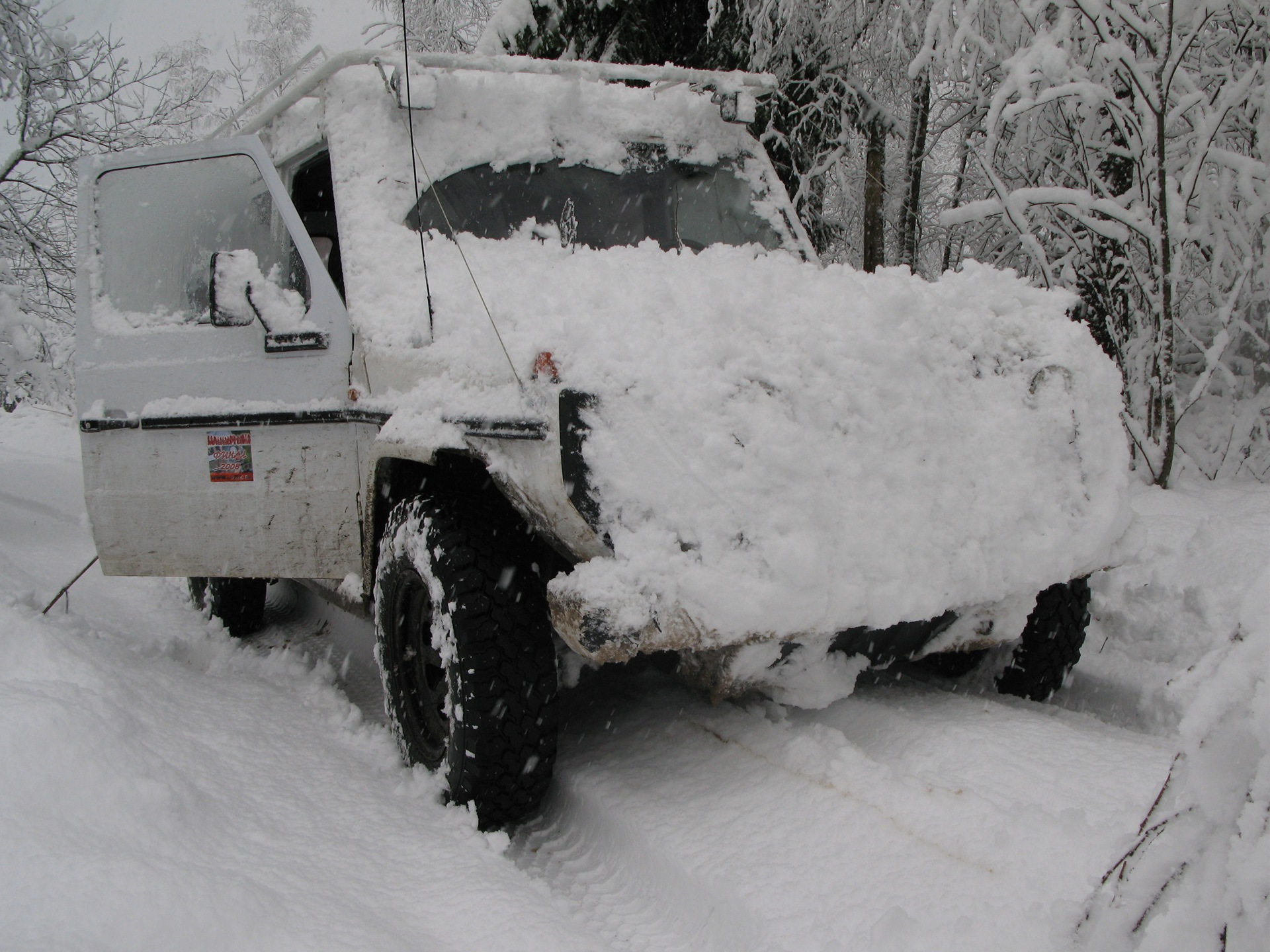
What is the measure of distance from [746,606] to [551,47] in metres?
7.20

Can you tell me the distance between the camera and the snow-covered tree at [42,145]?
392 inches

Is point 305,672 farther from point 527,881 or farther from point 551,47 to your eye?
point 551,47

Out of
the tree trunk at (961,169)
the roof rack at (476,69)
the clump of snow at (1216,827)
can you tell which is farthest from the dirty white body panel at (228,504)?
the tree trunk at (961,169)

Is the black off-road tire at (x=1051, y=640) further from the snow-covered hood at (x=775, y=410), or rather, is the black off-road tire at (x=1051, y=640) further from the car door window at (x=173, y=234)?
the car door window at (x=173, y=234)

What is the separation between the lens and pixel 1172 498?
180 inches

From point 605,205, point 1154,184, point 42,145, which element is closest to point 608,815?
point 605,205

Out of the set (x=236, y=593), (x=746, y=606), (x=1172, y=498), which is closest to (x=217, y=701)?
(x=236, y=593)

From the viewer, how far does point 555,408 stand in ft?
6.54

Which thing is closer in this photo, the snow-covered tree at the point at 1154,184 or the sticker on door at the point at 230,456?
A: the sticker on door at the point at 230,456

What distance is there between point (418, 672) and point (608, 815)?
0.77m

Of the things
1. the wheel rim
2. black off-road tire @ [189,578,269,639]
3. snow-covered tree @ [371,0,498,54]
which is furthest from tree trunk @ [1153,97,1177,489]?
snow-covered tree @ [371,0,498,54]

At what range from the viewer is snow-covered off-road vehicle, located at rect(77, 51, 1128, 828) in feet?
6.55

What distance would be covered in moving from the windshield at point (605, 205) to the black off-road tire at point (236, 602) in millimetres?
2177

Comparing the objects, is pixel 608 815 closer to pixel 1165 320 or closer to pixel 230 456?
pixel 230 456
